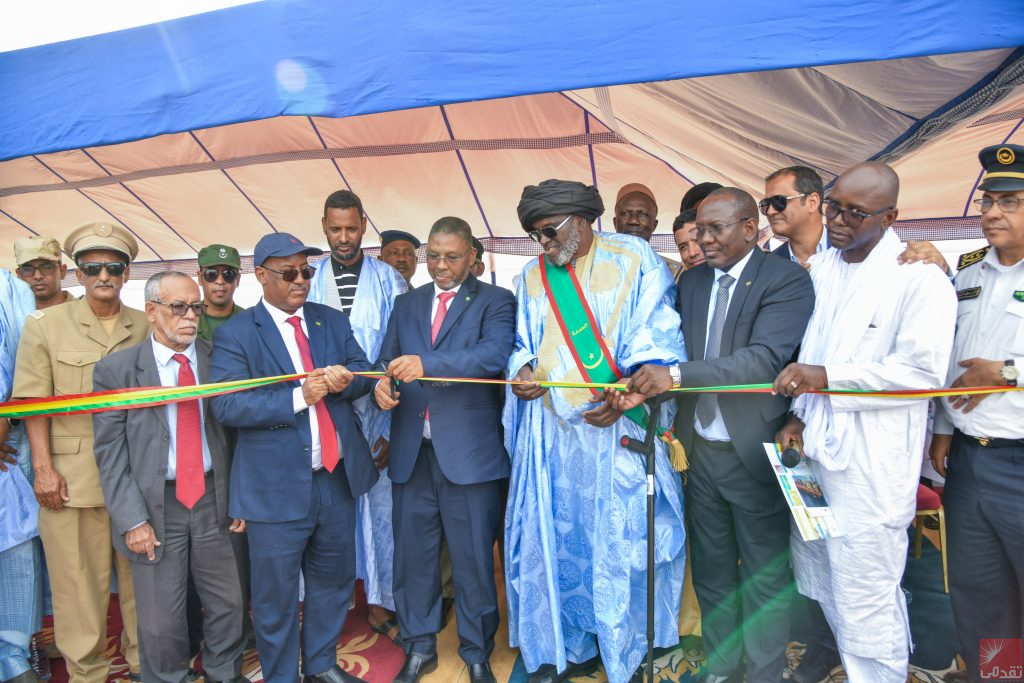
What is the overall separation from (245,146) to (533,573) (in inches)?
197

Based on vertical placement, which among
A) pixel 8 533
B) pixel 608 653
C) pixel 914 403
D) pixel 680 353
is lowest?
pixel 608 653

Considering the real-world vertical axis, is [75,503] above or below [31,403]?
below

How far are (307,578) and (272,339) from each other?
121cm

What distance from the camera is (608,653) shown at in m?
2.94

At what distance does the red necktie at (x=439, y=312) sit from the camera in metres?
3.38

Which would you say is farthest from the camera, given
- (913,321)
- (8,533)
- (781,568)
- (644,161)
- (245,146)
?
(644,161)

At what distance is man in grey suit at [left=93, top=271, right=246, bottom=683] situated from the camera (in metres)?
2.95

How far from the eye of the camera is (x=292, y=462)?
9.70ft

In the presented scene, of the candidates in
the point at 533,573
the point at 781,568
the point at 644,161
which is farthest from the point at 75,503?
the point at 644,161

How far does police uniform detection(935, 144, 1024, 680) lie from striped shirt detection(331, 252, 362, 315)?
3385 millimetres

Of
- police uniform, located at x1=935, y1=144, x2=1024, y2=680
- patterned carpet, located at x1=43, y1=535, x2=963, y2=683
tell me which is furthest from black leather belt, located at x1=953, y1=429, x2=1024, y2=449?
patterned carpet, located at x1=43, y1=535, x2=963, y2=683

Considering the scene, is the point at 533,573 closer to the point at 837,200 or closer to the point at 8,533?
the point at 837,200

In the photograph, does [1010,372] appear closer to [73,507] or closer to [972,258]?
[972,258]

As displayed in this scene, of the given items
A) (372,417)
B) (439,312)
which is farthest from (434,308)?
(372,417)
